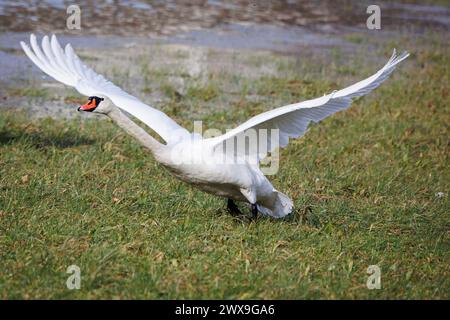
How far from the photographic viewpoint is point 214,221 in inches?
235

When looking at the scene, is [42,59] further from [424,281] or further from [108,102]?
[424,281]

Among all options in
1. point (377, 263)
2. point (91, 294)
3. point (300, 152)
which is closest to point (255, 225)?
point (377, 263)

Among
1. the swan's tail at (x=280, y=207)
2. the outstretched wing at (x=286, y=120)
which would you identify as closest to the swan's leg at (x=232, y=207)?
the swan's tail at (x=280, y=207)

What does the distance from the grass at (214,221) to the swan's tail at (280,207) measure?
0.07m

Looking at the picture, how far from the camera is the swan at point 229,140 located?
545 cm

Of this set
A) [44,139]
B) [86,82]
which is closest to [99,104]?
[86,82]

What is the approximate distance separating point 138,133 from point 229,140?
0.63 m

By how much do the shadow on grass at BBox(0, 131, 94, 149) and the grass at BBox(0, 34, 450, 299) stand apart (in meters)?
0.02

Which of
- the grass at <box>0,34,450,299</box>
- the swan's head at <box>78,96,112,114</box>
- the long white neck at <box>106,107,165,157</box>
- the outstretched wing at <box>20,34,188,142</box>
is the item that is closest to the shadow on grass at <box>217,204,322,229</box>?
the grass at <box>0,34,450,299</box>

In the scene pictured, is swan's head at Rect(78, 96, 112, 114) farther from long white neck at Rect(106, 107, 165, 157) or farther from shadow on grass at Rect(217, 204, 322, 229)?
shadow on grass at Rect(217, 204, 322, 229)

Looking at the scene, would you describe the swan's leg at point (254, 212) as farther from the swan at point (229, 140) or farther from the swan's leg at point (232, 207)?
the swan's leg at point (232, 207)

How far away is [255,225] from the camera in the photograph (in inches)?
235

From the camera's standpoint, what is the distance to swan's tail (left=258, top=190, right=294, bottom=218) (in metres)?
6.08
